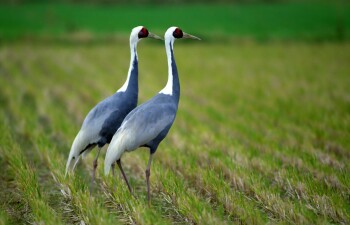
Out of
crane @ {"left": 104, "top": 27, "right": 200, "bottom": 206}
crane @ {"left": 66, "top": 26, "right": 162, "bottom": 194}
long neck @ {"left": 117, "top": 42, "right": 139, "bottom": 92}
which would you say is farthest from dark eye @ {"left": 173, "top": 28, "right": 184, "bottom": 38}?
long neck @ {"left": 117, "top": 42, "right": 139, "bottom": 92}

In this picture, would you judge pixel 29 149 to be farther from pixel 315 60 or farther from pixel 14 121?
pixel 315 60

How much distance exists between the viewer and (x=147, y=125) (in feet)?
17.7

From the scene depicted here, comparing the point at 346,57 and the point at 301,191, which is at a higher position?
the point at 301,191

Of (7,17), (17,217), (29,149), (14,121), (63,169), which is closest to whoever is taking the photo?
(17,217)

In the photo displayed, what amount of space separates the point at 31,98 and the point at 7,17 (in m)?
23.1

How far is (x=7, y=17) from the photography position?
33531mm

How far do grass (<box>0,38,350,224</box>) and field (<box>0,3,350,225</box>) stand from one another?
0.08ft

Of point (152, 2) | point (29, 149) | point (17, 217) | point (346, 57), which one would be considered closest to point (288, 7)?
point (152, 2)

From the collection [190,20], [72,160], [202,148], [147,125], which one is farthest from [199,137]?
[190,20]

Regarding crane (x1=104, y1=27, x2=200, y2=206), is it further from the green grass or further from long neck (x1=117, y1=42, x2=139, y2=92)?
the green grass

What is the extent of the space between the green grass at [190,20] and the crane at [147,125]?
23.0 meters

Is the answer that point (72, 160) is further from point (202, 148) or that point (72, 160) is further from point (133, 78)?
point (202, 148)

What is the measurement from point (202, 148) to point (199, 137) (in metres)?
1.07

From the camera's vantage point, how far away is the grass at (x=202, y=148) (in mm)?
5195
